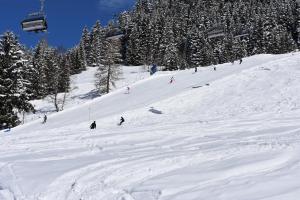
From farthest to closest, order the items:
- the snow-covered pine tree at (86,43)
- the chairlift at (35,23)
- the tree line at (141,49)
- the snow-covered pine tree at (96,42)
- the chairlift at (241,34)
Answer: the chairlift at (241,34)
the snow-covered pine tree at (86,43)
the snow-covered pine tree at (96,42)
the tree line at (141,49)
the chairlift at (35,23)

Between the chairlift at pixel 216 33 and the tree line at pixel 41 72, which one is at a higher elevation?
the chairlift at pixel 216 33

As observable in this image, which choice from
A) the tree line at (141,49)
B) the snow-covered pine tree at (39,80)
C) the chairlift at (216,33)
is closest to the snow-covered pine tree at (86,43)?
the tree line at (141,49)

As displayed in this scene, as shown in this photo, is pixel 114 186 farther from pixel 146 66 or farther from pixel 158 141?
pixel 146 66

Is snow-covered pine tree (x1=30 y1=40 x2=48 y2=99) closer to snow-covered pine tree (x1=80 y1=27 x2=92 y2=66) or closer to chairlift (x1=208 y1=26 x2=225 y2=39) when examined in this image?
snow-covered pine tree (x1=80 y1=27 x2=92 y2=66)

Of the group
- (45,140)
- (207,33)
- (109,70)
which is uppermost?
(207,33)

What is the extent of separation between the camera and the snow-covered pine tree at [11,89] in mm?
43225

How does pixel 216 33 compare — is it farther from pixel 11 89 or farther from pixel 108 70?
pixel 11 89

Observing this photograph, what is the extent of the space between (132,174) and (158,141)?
9.14 meters

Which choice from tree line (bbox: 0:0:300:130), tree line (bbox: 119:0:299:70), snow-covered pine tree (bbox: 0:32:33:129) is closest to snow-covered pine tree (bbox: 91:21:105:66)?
tree line (bbox: 0:0:300:130)

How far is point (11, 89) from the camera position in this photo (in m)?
44.7

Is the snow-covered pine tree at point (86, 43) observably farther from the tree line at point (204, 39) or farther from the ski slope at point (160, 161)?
the ski slope at point (160, 161)

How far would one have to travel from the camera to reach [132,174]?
14.3 metres

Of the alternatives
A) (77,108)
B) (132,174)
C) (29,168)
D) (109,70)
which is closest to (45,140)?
(29,168)

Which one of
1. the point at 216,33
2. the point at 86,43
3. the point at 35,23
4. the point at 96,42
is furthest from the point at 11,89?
the point at 86,43
